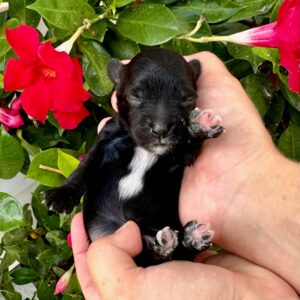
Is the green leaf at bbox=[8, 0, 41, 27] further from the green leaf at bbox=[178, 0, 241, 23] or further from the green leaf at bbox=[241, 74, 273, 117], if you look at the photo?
the green leaf at bbox=[241, 74, 273, 117]

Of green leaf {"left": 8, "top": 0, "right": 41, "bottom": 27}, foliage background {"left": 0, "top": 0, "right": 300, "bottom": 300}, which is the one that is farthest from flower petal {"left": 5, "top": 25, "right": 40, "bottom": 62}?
green leaf {"left": 8, "top": 0, "right": 41, "bottom": 27}

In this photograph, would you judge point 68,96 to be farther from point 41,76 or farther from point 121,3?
point 121,3

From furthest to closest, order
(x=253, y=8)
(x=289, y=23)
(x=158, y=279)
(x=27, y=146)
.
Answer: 1. (x=27, y=146)
2. (x=253, y=8)
3. (x=289, y=23)
4. (x=158, y=279)

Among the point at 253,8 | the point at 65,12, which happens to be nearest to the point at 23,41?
the point at 65,12

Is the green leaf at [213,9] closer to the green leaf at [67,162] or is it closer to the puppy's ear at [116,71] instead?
the puppy's ear at [116,71]

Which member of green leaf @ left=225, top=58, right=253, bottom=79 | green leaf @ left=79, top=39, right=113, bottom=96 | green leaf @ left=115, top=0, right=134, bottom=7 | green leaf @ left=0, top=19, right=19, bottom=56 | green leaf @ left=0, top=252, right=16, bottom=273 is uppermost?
green leaf @ left=115, top=0, right=134, bottom=7

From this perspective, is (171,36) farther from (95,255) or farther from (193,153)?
(95,255)

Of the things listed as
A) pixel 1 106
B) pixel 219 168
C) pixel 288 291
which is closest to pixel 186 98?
pixel 219 168
